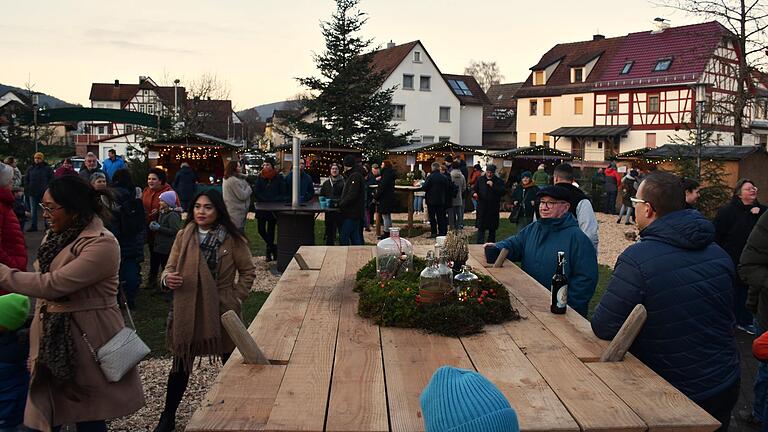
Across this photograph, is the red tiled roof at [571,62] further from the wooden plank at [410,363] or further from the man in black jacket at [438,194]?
the wooden plank at [410,363]

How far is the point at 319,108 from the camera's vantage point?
3372cm

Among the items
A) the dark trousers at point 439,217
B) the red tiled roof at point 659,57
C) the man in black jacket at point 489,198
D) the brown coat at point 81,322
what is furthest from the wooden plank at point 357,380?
the red tiled roof at point 659,57

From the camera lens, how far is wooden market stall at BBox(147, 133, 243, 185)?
1060 inches

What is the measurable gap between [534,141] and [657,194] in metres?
49.2

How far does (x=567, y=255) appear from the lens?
486 cm

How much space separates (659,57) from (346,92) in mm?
21826

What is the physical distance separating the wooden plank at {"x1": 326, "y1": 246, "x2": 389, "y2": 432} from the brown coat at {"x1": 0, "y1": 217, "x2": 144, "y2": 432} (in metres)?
1.22

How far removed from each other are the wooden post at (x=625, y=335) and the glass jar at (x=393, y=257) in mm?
1627

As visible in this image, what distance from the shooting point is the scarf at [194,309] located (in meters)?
4.61

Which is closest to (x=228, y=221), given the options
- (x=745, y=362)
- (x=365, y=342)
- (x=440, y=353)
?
(x=365, y=342)

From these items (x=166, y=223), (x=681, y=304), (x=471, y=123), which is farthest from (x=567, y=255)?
(x=471, y=123)

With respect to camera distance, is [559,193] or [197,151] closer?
[559,193]

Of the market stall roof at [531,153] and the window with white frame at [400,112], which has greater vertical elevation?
the window with white frame at [400,112]

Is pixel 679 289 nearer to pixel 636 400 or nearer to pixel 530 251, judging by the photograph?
pixel 636 400
